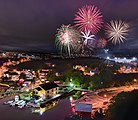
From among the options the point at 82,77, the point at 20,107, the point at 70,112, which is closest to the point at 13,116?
the point at 20,107

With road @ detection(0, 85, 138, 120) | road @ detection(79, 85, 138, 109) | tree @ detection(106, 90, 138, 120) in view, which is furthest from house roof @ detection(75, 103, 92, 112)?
tree @ detection(106, 90, 138, 120)

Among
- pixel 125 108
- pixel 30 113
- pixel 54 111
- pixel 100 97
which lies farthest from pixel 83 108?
pixel 100 97

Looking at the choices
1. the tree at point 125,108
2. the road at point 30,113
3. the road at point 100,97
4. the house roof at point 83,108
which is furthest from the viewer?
the road at point 100,97

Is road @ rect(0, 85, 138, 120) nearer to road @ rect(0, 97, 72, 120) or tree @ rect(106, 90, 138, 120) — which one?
road @ rect(0, 97, 72, 120)

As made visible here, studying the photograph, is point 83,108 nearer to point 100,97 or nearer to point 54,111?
point 54,111

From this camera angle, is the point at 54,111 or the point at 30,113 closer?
the point at 30,113

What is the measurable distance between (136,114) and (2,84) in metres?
9.07

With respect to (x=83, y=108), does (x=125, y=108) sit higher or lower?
higher

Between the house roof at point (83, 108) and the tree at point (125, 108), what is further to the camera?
the house roof at point (83, 108)

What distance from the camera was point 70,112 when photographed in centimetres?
732

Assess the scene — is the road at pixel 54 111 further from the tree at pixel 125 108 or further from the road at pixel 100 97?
the tree at pixel 125 108

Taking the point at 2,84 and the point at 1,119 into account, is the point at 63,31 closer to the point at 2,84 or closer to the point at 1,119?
the point at 1,119

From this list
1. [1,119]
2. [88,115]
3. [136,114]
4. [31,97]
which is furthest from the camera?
[31,97]

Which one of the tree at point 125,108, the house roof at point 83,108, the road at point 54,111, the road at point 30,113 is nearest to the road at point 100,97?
the road at point 54,111
